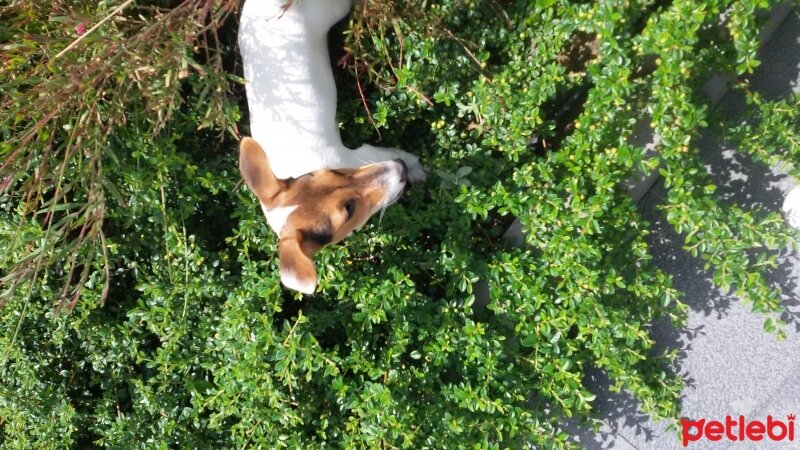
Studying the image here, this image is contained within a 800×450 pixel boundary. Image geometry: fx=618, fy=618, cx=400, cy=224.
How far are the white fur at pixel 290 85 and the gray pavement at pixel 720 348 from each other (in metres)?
1.83

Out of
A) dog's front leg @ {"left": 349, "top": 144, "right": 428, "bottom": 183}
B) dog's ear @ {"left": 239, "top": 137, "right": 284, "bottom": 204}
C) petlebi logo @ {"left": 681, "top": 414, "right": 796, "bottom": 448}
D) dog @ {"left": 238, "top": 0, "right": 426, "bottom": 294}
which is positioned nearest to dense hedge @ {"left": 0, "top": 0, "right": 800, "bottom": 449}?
dog's front leg @ {"left": 349, "top": 144, "right": 428, "bottom": 183}

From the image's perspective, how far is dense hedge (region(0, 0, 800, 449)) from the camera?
8.75ft

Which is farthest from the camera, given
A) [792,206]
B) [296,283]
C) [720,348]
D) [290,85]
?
[720,348]

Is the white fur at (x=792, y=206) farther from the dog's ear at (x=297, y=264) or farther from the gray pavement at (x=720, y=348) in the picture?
the dog's ear at (x=297, y=264)

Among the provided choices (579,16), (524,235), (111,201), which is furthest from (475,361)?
(111,201)

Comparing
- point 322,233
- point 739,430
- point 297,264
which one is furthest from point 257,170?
point 739,430

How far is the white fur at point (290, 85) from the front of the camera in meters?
2.68

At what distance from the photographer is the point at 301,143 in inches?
109

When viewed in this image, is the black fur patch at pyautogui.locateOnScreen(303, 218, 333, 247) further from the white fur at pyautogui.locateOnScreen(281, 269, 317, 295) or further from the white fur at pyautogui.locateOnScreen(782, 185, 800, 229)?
the white fur at pyautogui.locateOnScreen(782, 185, 800, 229)

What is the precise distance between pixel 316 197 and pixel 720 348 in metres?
2.41

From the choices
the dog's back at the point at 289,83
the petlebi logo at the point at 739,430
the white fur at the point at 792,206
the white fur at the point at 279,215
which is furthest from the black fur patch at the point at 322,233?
the petlebi logo at the point at 739,430

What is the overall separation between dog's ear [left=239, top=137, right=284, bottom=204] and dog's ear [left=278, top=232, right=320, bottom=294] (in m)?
0.24

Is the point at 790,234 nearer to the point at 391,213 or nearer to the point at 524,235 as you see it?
the point at 524,235

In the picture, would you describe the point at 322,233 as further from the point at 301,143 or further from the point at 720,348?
the point at 720,348
